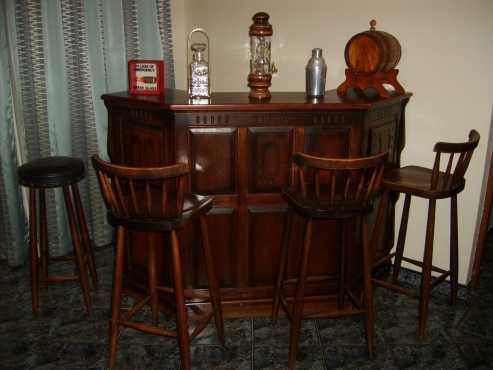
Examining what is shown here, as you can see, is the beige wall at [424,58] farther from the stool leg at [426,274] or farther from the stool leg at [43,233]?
the stool leg at [43,233]

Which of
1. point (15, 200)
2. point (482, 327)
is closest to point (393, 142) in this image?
point (482, 327)

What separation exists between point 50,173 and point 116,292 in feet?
2.44

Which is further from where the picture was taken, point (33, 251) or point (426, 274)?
point (33, 251)

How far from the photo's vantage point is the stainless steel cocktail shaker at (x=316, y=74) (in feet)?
7.90

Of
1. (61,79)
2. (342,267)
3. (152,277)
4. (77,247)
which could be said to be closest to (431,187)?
(342,267)

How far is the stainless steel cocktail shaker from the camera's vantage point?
94.8 inches

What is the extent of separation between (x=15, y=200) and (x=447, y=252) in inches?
105

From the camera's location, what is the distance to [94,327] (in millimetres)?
2412

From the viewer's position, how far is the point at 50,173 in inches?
91.7

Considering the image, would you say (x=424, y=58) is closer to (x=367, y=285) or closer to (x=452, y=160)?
(x=452, y=160)

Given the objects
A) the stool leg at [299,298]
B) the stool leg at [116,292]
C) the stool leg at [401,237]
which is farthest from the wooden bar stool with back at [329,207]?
the stool leg at [116,292]

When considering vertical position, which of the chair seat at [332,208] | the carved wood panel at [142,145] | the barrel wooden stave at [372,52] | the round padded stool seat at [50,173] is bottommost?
the chair seat at [332,208]

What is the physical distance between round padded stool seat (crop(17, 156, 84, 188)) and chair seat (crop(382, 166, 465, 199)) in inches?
63.1

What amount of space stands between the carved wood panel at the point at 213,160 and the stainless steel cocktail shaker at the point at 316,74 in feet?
1.67
